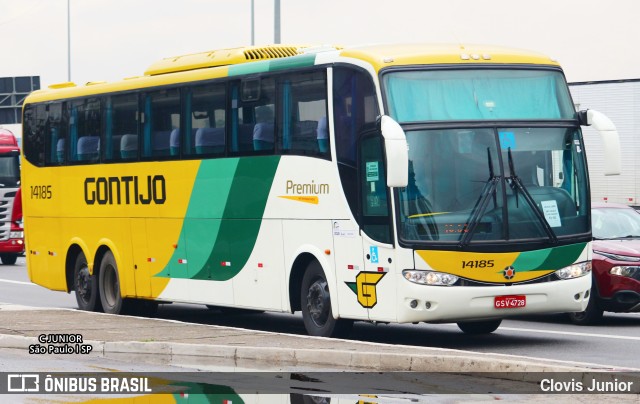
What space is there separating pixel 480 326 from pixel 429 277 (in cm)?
276

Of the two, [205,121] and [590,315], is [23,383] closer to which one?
[205,121]

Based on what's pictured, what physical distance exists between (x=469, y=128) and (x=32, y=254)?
35.1 ft

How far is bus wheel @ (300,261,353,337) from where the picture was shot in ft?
54.3

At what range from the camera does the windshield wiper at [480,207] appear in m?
15.4

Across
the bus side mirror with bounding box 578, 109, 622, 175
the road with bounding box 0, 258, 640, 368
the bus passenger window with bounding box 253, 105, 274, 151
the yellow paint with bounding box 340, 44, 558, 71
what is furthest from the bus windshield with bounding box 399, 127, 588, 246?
the bus passenger window with bounding box 253, 105, 274, 151

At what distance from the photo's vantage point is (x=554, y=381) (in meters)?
11.7

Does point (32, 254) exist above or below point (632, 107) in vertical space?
below

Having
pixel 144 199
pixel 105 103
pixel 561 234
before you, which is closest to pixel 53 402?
pixel 561 234

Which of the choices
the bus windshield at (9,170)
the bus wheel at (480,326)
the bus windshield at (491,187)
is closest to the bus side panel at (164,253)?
the bus wheel at (480,326)

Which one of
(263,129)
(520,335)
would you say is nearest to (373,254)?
(263,129)

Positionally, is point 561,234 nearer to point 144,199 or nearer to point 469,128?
point 469,128

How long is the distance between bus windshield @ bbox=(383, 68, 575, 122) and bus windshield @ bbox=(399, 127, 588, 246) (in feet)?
0.67

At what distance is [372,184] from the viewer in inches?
628

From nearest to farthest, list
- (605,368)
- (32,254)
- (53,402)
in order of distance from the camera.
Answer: (53,402) < (605,368) < (32,254)
